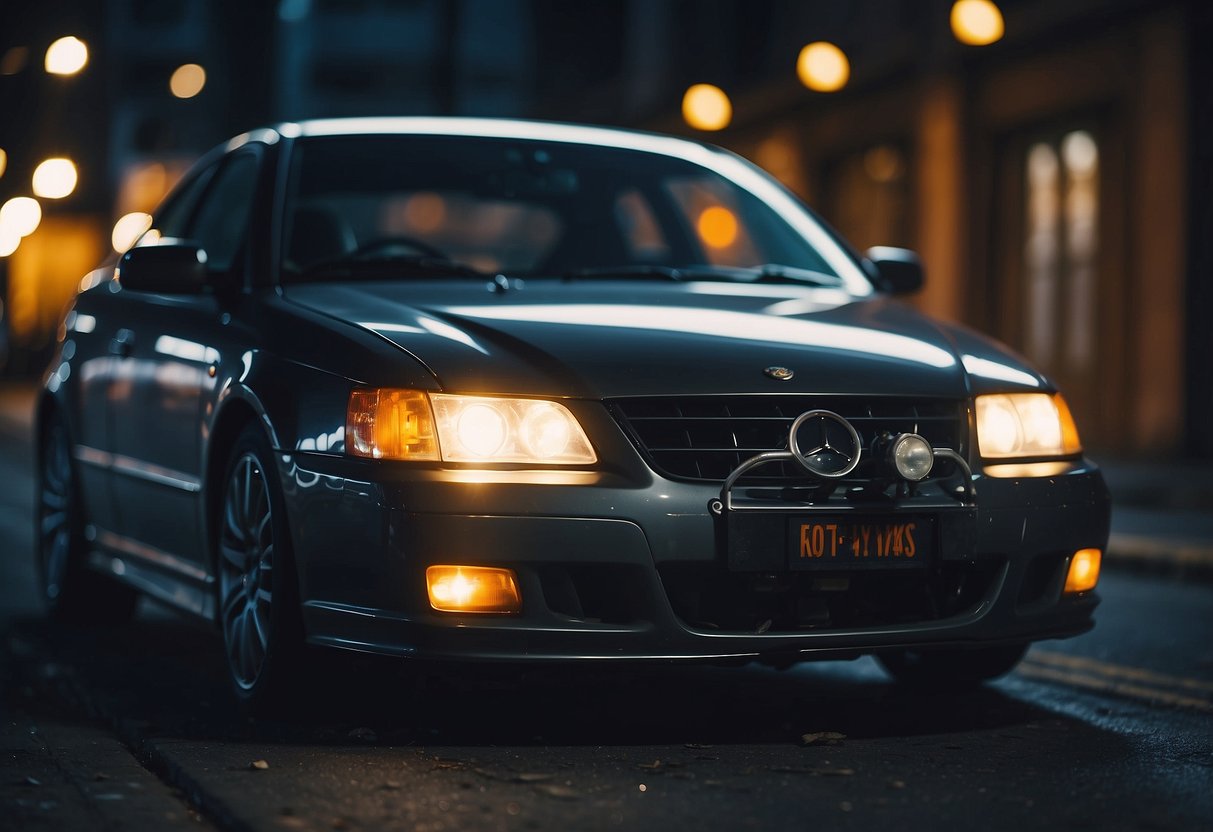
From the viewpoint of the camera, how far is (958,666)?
606 centimetres

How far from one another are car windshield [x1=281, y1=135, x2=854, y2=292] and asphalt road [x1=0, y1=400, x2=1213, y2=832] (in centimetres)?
120

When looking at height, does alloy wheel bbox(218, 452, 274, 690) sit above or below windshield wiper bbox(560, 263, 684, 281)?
below

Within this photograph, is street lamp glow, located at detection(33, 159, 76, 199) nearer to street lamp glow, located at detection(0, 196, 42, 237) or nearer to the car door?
street lamp glow, located at detection(0, 196, 42, 237)

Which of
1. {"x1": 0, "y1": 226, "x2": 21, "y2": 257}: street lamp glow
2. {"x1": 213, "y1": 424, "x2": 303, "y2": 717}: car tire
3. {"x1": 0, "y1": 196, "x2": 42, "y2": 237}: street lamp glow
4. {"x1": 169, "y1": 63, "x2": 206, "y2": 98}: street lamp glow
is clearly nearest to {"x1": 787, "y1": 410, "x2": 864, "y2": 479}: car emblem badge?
{"x1": 213, "y1": 424, "x2": 303, "y2": 717}: car tire

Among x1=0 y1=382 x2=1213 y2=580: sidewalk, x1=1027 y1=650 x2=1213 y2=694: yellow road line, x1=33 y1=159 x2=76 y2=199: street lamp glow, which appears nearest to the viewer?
x1=1027 y1=650 x2=1213 y2=694: yellow road line

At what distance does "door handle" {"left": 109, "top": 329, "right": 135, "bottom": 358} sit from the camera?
679 centimetres

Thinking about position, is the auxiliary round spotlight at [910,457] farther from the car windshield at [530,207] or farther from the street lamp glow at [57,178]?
the street lamp glow at [57,178]

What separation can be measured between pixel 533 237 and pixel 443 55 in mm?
7254

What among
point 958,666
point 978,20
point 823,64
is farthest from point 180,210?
point 823,64

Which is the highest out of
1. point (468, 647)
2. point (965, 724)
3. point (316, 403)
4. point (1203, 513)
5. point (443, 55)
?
point (443, 55)

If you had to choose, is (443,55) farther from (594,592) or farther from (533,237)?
(594,592)

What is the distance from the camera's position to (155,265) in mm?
6051

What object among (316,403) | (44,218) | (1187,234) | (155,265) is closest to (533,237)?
(155,265)

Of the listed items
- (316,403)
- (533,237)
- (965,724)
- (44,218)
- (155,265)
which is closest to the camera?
(316,403)
